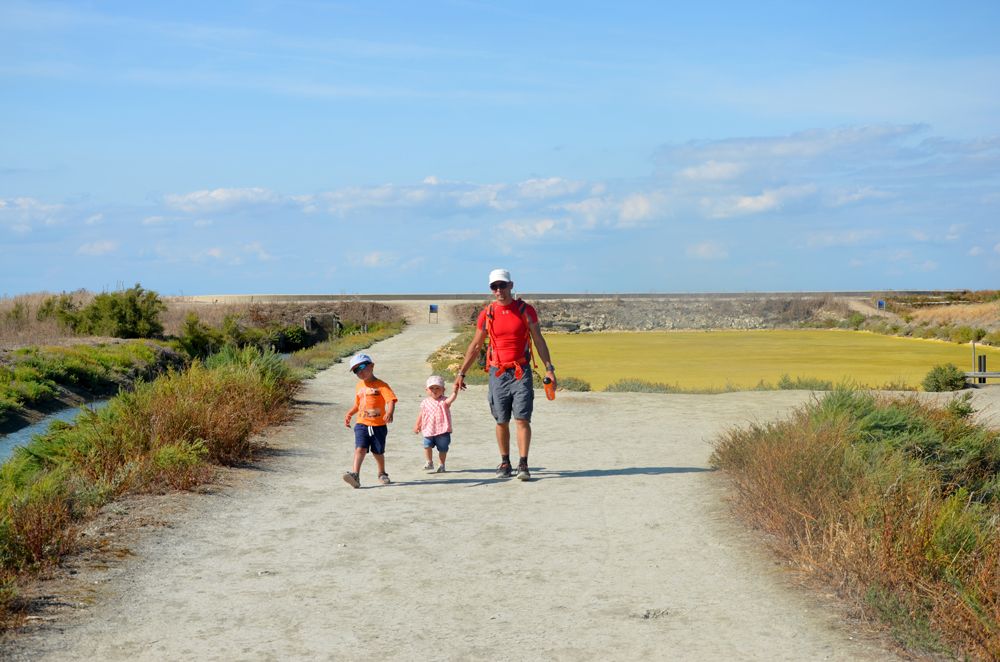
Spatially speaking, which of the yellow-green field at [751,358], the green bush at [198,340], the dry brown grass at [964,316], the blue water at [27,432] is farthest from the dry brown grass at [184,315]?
the dry brown grass at [964,316]

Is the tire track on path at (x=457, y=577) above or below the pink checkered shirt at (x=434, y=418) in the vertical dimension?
below

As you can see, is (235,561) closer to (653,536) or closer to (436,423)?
(653,536)

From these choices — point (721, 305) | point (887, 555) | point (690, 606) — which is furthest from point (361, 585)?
point (721, 305)

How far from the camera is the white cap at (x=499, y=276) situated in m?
10.9

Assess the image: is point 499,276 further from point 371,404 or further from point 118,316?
point 118,316

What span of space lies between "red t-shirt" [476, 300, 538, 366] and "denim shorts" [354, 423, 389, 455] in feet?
4.86

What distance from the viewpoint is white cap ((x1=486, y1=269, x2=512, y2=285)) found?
10.9m

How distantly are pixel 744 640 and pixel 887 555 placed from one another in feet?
4.22

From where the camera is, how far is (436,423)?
1184cm

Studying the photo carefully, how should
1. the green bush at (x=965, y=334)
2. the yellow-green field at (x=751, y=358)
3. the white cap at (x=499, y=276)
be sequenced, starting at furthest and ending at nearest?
1. the green bush at (x=965, y=334)
2. the yellow-green field at (x=751, y=358)
3. the white cap at (x=499, y=276)

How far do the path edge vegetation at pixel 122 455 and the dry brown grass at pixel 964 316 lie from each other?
1906 inches

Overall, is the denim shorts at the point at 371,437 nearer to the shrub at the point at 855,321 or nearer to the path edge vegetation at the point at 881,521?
the path edge vegetation at the point at 881,521

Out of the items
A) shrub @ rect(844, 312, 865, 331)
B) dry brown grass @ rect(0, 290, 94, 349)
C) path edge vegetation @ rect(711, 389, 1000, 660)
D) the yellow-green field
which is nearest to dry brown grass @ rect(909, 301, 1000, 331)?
shrub @ rect(844, 312, 865, 331)

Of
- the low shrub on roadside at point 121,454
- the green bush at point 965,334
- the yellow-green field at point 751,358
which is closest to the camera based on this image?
the low shrub on roadside at point 121,454
